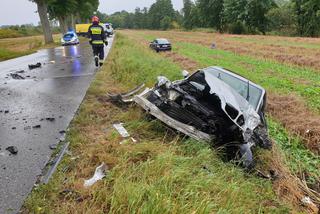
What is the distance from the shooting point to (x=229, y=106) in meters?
5.13

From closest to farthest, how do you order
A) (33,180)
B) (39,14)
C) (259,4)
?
(33,180) → (39,14) → (259,4)

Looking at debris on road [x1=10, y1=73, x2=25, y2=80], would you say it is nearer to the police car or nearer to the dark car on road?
the dark car on road

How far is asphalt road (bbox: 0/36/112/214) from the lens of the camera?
3.80m

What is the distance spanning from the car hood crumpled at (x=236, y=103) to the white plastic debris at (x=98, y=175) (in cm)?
199

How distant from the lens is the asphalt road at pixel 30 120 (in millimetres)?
3797

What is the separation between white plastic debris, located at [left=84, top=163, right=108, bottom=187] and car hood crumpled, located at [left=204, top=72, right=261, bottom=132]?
199cm

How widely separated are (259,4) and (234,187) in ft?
178

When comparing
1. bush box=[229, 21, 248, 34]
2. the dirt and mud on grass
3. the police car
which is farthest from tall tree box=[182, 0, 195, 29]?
the dirt and mud on grass

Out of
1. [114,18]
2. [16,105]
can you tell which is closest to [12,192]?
[16,105]

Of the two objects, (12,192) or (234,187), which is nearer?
(12,192)

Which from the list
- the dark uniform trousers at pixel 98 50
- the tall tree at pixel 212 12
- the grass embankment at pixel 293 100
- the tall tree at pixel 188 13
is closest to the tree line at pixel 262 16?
the tall tree at pixel 212 12

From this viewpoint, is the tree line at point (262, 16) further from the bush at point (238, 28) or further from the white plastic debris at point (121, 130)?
the white plastic debris at point (121, 130)

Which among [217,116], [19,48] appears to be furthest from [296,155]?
[19,48]

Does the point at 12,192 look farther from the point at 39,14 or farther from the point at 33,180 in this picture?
the point at 39,14
